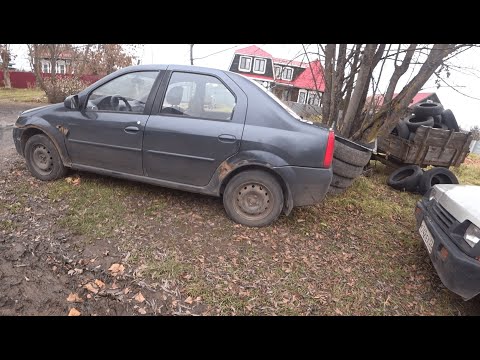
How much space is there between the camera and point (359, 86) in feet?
19.3

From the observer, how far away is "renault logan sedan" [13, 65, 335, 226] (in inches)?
129

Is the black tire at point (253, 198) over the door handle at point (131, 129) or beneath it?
beneath

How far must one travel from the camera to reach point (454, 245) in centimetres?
256

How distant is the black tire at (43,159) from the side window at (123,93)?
0.83 meters

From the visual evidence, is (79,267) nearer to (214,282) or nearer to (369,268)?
(214,282)

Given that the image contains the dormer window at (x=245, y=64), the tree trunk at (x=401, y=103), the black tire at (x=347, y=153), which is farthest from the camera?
the dormer window at (x=245, y=64)

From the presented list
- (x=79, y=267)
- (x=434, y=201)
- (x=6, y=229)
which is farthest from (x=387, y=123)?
(x=6, y=229)

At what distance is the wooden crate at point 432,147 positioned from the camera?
5.98 metres

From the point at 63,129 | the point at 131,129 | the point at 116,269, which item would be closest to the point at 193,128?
the point at 131,129

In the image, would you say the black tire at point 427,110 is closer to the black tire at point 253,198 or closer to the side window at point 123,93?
the black tire at point 253,198

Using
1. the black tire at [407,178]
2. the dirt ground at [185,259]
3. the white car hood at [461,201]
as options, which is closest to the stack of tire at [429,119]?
the black tire at [407,178]

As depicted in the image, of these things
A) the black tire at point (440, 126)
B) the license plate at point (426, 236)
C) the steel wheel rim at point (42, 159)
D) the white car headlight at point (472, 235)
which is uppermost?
the black tire at point (440, 126)

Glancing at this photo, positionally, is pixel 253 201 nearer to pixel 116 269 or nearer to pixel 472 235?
pixel 116 269
